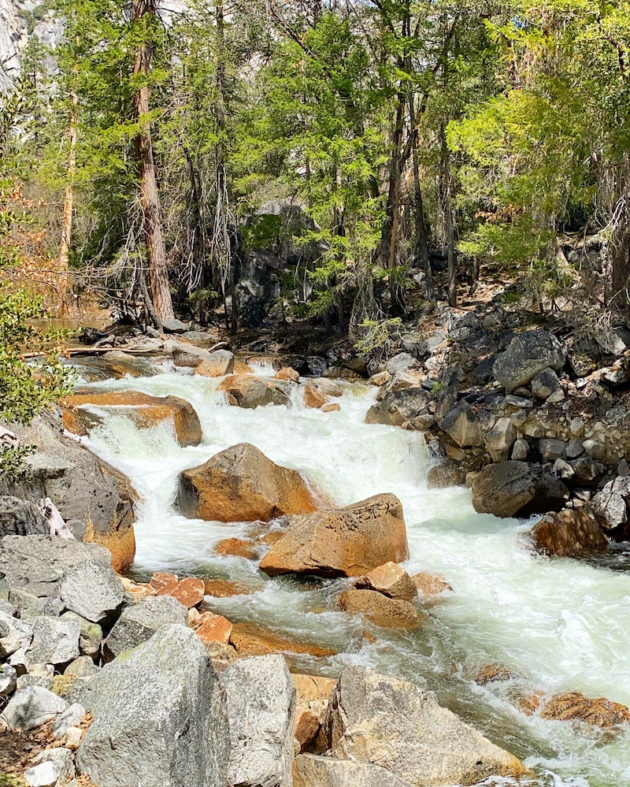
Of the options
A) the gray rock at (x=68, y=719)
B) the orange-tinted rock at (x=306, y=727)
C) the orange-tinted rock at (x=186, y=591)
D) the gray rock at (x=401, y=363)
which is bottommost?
the orange-tinted rock at (x=186, y=591)

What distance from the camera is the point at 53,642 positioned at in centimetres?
444

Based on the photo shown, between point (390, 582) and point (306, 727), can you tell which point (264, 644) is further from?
point (390, 582)

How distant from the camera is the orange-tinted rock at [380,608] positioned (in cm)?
684

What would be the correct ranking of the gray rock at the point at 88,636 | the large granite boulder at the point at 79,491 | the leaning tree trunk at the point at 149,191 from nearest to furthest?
the gray rock at the point at 88,636
the large granite boulder at the point at 79,491
the leaning tree trunk at the point at 149,191

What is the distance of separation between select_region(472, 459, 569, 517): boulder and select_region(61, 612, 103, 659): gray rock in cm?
651

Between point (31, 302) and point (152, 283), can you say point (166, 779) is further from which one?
point (152, 283)

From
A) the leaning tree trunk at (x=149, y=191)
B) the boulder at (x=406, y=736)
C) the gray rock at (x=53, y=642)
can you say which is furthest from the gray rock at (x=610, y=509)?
the leaning tree trunk at (x=149, y=191)

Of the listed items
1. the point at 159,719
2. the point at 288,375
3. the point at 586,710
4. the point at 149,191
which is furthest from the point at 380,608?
the point at 149,191

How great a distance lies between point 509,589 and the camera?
7.86m

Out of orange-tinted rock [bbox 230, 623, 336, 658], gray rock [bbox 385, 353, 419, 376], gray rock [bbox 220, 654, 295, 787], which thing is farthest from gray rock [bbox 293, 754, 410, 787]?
gray rock [bbox 385, 353, 419, 376]

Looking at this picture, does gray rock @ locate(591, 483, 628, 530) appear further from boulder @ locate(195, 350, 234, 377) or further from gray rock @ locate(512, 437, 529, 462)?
boulder @ locate(195, 350, 234, 377)

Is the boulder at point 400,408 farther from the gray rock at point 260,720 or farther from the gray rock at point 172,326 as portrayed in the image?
the gray rock at point 260,720

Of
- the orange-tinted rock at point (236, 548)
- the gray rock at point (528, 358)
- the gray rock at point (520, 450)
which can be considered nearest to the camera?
the orange-tinted rock at point (236, 548)

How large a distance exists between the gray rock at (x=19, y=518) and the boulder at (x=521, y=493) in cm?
628
